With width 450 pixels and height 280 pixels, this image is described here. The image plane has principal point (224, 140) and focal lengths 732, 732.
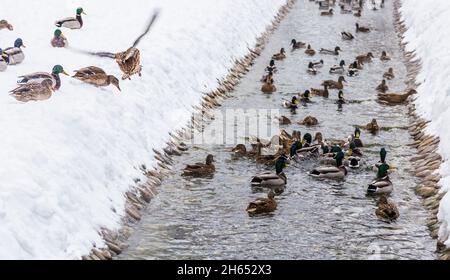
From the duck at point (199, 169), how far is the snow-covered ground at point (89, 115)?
45.3 inches

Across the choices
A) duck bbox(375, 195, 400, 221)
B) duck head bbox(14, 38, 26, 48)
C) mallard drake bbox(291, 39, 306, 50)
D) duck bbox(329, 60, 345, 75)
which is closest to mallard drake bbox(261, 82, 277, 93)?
duck bbox(329, 60, 345, 75)

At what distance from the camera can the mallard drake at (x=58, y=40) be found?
87.1 feet

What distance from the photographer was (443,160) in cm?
2136

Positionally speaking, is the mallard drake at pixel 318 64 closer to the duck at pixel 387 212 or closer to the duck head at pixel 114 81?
the duck head at pixel 114 81

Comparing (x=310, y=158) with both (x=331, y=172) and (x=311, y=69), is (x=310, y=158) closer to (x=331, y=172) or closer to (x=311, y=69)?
(x=331, y=172)

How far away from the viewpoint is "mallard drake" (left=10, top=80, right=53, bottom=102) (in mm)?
19469

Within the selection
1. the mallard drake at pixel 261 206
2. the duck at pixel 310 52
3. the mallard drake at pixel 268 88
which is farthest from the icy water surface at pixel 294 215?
the duck at pixel 310 52

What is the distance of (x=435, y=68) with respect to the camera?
30453 millimetres

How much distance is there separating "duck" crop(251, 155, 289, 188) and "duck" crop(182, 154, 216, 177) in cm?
137

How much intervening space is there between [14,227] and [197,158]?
9.79 metres

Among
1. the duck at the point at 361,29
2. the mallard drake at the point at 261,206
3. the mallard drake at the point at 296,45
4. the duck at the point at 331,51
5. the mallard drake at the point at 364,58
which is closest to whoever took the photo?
the mallard drake at the point at 261,206
